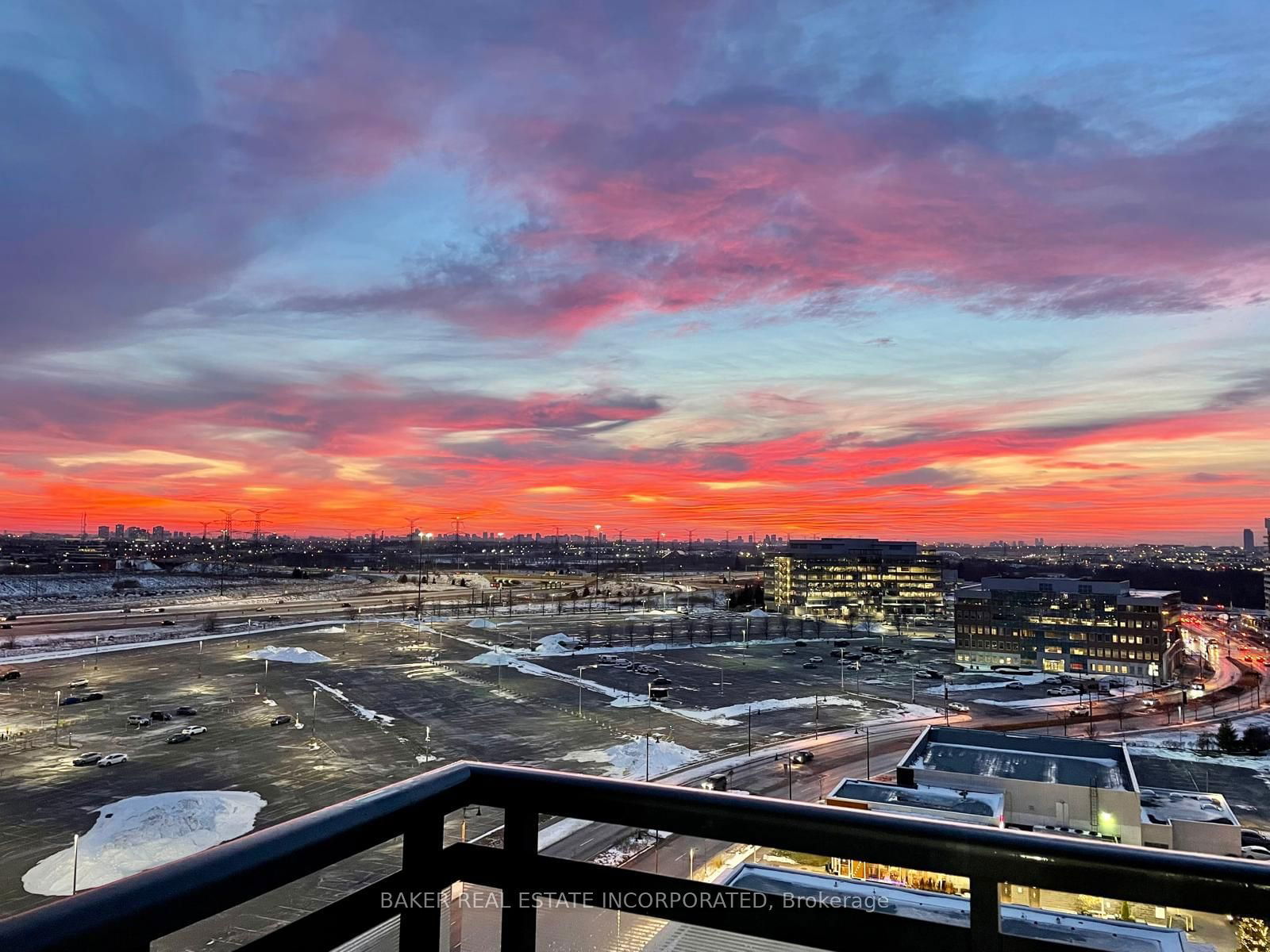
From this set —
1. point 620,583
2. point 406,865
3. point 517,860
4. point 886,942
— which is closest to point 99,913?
point 406,865

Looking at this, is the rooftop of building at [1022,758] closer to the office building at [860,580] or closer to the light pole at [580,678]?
the light pole at [580,678]

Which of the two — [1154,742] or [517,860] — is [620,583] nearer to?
[1154,742]

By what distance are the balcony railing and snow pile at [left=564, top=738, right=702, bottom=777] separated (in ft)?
56.4

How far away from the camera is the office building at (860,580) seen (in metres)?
59.8

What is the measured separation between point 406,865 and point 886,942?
0.64m

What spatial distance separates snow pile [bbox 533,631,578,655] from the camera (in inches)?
1389

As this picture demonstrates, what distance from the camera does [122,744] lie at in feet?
63.4

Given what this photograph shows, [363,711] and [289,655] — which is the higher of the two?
[289,655]

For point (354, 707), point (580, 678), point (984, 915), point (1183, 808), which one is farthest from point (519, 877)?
point (580, 678)

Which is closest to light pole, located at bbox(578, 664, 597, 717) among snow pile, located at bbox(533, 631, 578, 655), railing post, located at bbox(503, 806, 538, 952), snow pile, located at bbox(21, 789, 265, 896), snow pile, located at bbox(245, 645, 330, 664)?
snow pile, located at bbox(533, 631, 578, 655)

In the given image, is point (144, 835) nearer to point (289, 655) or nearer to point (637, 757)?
point (637, 757)

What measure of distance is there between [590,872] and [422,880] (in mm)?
237

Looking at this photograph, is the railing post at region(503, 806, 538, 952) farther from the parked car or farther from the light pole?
the light pole

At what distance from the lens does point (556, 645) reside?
120 feet
